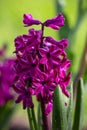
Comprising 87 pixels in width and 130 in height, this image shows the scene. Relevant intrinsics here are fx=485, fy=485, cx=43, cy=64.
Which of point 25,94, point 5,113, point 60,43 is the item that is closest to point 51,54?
point 60,43

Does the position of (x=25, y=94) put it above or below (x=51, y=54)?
below

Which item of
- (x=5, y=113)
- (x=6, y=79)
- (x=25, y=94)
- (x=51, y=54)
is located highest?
(x=51, y=54)

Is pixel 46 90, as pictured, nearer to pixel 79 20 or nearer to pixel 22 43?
pixel 22 43

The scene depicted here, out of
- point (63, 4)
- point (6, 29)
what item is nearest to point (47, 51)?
point (63, 4)

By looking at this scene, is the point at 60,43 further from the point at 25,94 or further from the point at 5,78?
the point at 5,78

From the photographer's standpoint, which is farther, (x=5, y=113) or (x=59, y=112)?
(x=5, y=113)

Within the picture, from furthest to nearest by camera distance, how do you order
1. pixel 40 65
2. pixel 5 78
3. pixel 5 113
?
pixel 5 113
pixel 5 78
pixel 40 65

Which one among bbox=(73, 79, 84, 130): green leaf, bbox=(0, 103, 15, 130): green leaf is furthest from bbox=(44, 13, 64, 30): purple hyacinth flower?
bbox=(0, 103, 15, 130): green leaf
